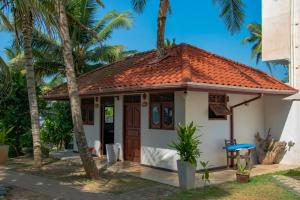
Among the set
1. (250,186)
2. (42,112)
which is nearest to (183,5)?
(42,112)

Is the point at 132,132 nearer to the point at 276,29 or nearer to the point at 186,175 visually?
the point at 186,175

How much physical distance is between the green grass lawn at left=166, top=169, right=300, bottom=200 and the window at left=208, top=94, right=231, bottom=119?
2535mm

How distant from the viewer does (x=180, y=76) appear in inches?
416

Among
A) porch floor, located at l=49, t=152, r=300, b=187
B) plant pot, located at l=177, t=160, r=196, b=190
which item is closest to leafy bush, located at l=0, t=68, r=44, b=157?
porch floor, located at l=49, t=152, r=300, b=187

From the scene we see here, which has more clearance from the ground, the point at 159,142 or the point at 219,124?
the point at 219,124

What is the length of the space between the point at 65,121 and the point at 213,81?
10.0m

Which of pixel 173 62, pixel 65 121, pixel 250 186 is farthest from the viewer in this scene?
pixel 65 121

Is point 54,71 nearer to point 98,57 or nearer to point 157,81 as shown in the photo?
point 98,57

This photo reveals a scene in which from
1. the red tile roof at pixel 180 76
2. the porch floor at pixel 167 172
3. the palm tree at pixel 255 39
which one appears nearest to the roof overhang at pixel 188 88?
the red tile roof at pixel 180 76

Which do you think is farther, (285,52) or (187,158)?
(285,52)

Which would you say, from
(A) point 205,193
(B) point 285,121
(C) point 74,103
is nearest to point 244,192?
(A) point 205,193

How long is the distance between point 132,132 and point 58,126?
22.1 ft

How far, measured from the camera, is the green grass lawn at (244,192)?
8.38m

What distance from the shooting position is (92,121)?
50.4ft
